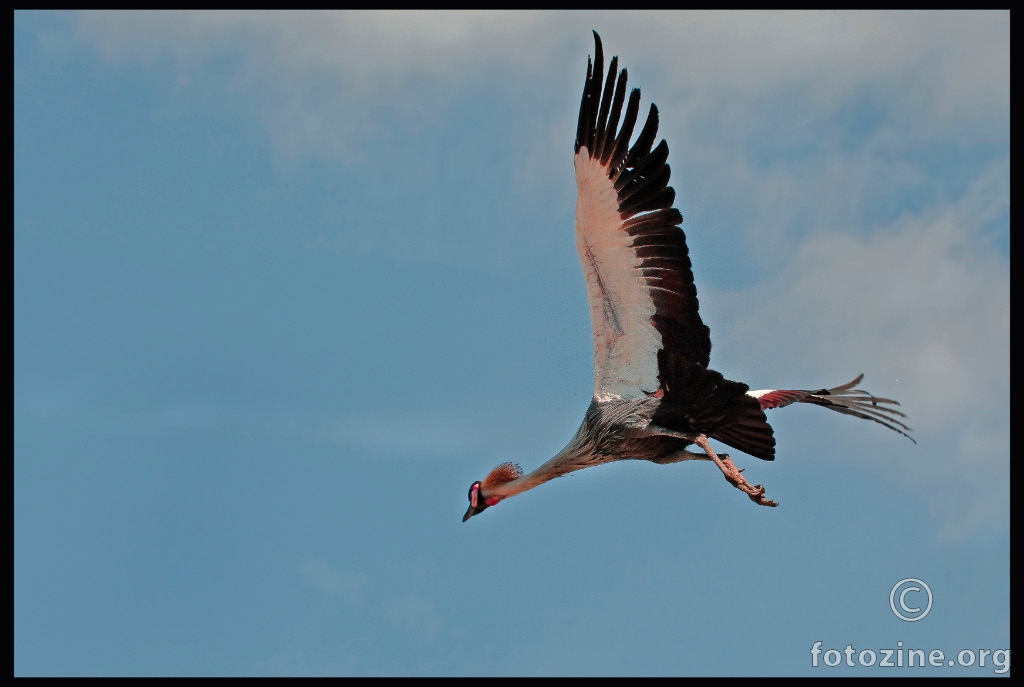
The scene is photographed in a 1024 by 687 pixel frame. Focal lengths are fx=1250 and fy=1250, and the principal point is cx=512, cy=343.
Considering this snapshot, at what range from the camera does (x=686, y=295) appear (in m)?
17.0

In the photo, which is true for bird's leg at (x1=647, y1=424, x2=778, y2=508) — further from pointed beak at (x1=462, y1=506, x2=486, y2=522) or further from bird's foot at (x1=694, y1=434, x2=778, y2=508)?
pointed beak at (x1=462, y1=506, x2=486, y2=522)

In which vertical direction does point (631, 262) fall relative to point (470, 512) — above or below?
above

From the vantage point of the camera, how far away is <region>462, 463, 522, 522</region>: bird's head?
60.3ft

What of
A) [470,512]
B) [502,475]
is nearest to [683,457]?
[502,475]

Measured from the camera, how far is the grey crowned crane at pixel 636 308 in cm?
1698

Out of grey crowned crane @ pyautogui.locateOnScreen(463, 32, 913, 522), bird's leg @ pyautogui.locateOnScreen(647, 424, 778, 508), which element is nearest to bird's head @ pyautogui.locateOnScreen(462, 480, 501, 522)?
grey crowned crane @ pyautogui.locateOnScreen(463, 32, 913, 522)

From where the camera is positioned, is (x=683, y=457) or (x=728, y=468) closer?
(x=728, y=468)

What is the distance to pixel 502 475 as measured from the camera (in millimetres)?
18406

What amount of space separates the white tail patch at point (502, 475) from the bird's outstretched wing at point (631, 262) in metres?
1.85

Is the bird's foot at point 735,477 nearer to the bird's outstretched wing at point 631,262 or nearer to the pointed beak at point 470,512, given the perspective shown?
the bird's outstretched wing at point 631,262

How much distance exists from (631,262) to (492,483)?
3947 millimetres

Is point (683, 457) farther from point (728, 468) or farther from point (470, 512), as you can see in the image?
point (470, 512)

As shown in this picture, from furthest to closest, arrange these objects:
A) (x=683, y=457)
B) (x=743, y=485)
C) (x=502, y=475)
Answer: (x=502, y=475), (x=683, y=457), (x=743, y=485)

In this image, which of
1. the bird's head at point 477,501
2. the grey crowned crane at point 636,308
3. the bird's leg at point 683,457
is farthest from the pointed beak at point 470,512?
the bird's leg at point 683,457
